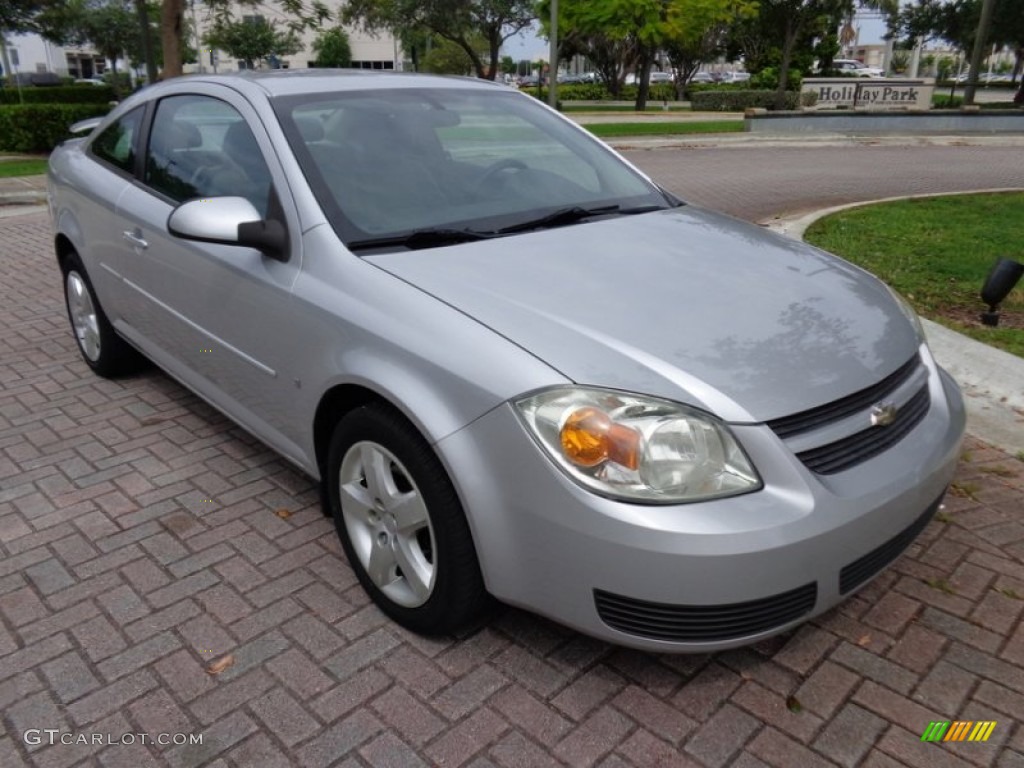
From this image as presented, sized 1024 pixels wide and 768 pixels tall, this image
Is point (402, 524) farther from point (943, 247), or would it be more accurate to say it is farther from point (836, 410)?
point (943, 247)

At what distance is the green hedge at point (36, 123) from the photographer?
683 inches

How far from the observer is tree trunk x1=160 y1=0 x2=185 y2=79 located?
1486 centimetres

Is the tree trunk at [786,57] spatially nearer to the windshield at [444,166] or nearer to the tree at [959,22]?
the tree at [959,22]

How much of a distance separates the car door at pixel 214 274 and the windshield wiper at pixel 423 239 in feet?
0.83

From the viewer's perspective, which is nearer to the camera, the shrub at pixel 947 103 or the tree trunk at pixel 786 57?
the shrub at pixel 947 103

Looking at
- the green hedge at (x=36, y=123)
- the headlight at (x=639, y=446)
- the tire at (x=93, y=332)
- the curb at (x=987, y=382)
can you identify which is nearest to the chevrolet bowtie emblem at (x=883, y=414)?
the headlight at (x=639, y=446)

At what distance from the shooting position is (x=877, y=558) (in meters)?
2.37

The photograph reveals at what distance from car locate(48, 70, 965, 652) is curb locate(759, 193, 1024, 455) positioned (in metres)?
1.49

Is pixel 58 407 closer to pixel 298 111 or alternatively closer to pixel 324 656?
pixel 298 111

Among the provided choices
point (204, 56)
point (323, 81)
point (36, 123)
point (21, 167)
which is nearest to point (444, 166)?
point (323, 81)

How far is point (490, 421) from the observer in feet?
7.19

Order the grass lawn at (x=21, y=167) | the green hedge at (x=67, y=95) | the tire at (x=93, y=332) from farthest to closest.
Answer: the green hedge at (x=67, y=95) → the grass lawn at (x=21, y=167) → the tire at (x=93, y=332)

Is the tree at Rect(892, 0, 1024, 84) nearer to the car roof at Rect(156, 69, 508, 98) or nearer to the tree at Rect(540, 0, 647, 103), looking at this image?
the tree at Rect(540, 0, 647, 103)

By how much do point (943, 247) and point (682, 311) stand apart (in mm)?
6093
